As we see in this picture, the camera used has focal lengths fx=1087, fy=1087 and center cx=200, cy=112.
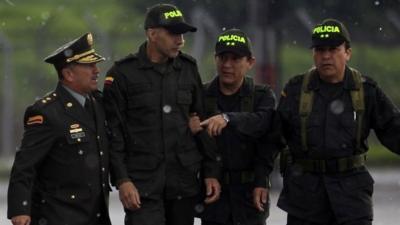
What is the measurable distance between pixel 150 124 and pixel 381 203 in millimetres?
9555

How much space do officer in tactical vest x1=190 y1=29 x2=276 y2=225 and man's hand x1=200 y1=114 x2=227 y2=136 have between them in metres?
0.29

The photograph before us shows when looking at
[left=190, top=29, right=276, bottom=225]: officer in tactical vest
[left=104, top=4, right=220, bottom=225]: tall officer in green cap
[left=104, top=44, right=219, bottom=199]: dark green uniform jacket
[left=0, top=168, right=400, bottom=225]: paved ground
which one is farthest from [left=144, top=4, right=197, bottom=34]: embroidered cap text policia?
[left=0, top=168, right=400, bottom=225]: paved ground

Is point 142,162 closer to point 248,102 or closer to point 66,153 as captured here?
point 66,153

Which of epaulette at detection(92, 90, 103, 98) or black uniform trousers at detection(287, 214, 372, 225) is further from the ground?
epaulette at detection(92, 90, 103, 98)

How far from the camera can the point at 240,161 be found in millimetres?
6633

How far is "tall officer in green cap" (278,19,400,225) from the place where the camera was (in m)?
6.08

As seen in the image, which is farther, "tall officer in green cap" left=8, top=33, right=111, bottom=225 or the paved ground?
the paved ground

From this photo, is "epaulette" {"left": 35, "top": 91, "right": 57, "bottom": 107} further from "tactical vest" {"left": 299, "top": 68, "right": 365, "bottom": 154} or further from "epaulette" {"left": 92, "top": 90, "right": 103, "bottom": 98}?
"tactical vest" {"left": 299, "top": 68, "right": 365, "bottom": 154}

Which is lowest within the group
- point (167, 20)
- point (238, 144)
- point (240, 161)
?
point (240, 161)

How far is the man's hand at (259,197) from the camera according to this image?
6.56m

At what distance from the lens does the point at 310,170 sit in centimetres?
619

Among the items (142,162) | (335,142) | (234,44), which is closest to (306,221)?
(335,142)

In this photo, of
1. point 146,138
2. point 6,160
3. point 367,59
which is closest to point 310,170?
point 146,138

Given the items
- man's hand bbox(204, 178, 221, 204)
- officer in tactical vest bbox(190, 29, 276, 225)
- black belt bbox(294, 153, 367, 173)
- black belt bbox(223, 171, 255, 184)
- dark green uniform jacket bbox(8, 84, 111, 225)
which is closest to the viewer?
dark green uniform jacket bbox(8, 84, 111, 225)
